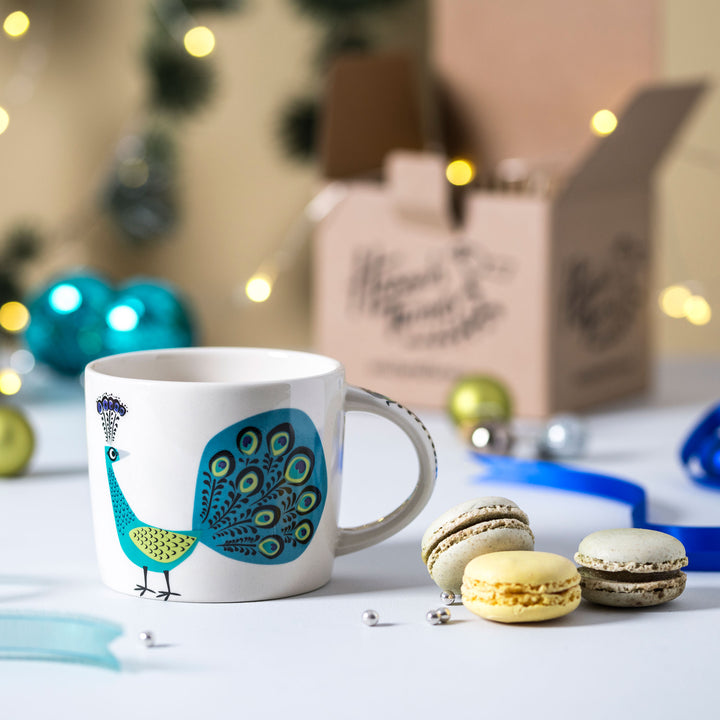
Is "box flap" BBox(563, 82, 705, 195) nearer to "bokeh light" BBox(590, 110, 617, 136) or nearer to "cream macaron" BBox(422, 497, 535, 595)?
"bokeh light" BBox(590, 110, 617, 136)

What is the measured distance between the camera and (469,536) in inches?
20.8

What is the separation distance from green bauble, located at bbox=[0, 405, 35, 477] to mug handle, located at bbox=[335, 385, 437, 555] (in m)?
0.34

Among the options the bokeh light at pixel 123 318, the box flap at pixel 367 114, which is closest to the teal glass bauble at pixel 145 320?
the bokeh light at pixel 123 318

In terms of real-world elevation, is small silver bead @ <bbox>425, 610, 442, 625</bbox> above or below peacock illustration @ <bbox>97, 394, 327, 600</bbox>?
below

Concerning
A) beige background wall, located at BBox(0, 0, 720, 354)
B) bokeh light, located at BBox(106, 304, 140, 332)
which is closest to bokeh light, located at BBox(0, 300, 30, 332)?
beige background wall, located at BBox(0, 0, 720, 354)

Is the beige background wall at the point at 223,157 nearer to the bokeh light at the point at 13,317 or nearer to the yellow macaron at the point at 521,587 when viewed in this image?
the bokeh light at the point at 13,317

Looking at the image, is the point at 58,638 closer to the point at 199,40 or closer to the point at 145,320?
the point at 145,320

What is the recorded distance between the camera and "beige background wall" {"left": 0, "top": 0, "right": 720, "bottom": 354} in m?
1.49

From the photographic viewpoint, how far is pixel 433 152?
1.26m

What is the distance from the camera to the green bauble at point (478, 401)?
94cm

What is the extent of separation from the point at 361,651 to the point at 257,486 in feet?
0.30

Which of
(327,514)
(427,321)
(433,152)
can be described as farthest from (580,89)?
(327,514)

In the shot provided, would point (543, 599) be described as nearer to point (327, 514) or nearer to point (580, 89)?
point (327, 514)

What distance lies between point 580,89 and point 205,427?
0.79 meters
